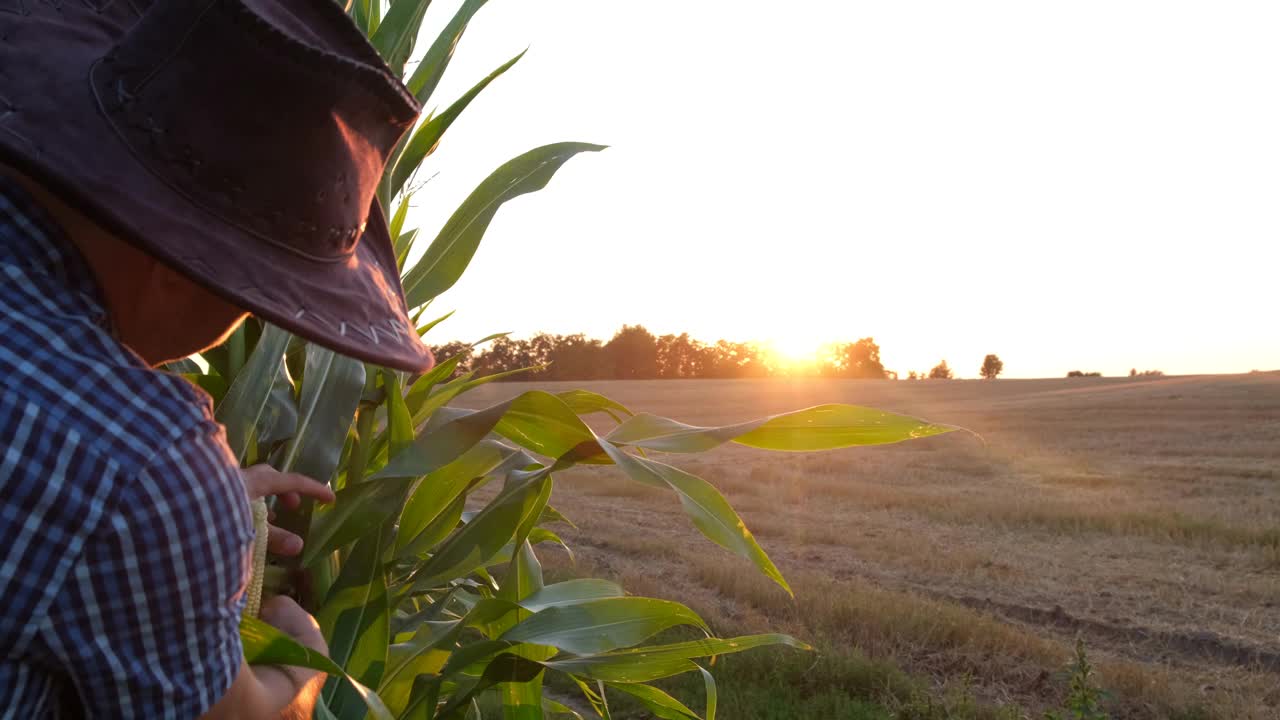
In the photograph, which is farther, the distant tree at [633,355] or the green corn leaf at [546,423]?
the distant tree at [633,355]

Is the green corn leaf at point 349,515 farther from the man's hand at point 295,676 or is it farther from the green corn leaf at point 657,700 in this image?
the green corn leaf at point 657,700

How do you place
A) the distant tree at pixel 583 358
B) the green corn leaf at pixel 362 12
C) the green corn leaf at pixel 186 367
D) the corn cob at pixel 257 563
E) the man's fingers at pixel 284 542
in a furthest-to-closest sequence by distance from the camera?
the distant tree at pixel 583 358 → the green corn leaf at pixel 362 12 → the green corn leaf at pixel 186 367 → the man's fingers at pixel 284 542 → the corn cob at pixel 257 563

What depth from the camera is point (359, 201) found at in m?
0.82

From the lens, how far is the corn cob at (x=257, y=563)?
1.01 metres

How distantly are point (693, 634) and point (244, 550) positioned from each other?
12.3 feet

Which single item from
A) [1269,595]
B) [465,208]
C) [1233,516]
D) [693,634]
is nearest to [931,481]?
[1233,516]

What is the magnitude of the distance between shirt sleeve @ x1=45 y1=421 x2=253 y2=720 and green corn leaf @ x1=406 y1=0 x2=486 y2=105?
3.41ft

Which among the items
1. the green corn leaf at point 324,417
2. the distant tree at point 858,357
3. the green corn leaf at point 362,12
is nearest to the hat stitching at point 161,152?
the green corn leaf at point 324,417

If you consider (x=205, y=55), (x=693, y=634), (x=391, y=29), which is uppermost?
(x=391, y=29)

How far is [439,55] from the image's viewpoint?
5.14 feet

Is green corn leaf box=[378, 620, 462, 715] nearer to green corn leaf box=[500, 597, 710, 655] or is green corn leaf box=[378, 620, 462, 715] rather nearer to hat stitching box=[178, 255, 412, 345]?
green corn leaf box=[500, 597, 710, 655]

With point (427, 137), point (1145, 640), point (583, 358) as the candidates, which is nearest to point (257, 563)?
point (427, 137)

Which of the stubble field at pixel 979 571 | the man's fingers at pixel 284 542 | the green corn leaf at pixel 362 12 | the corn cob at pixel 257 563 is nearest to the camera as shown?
the corn cob at pixel 257 563

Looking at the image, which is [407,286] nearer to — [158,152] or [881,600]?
[158,152]
